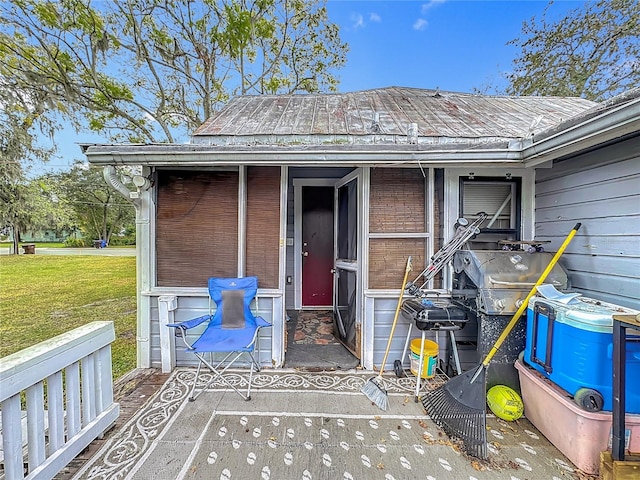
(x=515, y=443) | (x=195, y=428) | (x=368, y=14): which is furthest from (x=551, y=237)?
(x=368, y=14)

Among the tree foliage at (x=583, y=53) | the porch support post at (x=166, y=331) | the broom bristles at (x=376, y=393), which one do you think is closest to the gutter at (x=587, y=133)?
the broom bristles at (x=376, y=393)

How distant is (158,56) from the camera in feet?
26.6

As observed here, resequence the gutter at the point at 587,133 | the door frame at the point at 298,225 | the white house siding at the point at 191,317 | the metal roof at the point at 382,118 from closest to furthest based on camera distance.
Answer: the gutter at the point at 587,133
the white house siding at the point at 191,317
the metal roof at the point at 382,118
the door frame at the point at 298,225

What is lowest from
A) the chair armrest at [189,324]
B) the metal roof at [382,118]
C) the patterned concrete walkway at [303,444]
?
the patterned concrete walkway at [303,444]

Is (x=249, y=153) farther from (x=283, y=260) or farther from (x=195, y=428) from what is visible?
(x=195, y=428)

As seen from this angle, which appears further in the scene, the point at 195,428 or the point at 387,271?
the point at 387,271

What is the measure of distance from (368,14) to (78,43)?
→ 7.22m

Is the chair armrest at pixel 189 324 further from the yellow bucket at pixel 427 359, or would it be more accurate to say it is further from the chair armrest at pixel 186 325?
the yellow bucket at pixel 427 359

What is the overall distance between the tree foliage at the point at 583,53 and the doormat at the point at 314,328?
1052 cm

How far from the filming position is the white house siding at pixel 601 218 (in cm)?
197

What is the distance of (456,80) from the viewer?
8398 millimetres

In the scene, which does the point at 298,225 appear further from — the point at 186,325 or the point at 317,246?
the point at 186,325

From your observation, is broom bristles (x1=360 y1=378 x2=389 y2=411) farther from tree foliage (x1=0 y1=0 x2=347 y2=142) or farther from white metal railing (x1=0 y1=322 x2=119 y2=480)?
tree foliage (x1=0 y1=0 x2=347 y2=142)

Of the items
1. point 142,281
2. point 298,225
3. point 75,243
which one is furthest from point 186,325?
point 75,243
